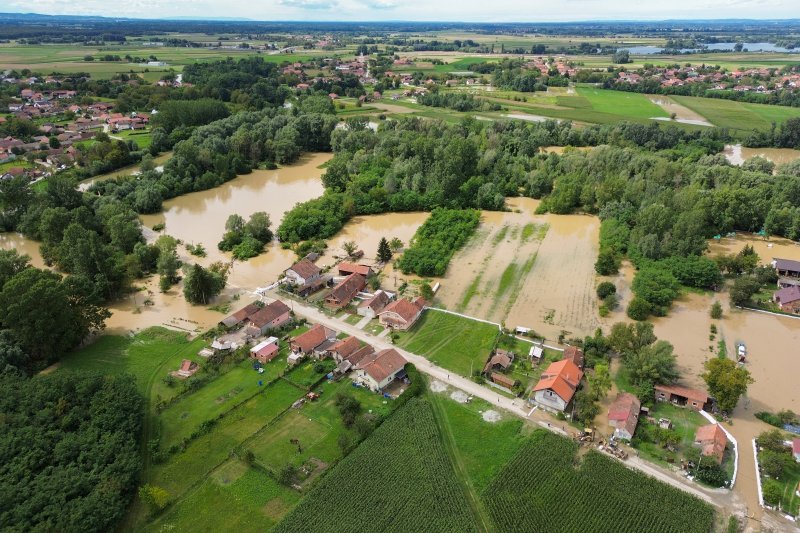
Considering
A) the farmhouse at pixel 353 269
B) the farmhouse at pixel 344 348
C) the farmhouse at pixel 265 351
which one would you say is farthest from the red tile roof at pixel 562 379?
the farmhouse at pixel 353 269

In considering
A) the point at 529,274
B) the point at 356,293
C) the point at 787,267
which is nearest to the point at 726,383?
the point at 529,274

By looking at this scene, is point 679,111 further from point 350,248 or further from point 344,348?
point 344,348

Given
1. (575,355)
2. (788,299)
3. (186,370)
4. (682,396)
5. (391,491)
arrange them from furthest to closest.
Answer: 1. (788,299)
2. (575,355)
3. (186,370)
4. (682,396)
5. (391,491)

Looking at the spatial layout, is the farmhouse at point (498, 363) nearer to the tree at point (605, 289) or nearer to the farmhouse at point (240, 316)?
the tree at point (605, 289)

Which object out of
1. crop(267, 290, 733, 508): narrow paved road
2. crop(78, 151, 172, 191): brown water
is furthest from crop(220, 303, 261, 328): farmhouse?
crop(78, 151, 172, 191): brown water

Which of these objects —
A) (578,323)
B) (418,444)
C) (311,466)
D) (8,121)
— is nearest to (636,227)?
(578,323)

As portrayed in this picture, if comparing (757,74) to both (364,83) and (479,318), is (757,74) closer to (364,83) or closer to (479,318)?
(364,83)

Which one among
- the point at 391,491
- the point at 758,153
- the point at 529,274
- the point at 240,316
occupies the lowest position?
the point at 391,491

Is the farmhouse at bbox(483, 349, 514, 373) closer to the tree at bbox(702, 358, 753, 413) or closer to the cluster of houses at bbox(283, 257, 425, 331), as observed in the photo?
the cluster of houses at bbox(283, 257, 425, 331)
